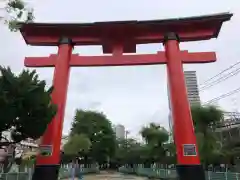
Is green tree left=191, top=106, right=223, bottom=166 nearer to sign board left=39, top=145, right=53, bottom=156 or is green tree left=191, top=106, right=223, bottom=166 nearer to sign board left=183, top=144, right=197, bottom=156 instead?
sign board left=183, top=144, right=197, bottom=156

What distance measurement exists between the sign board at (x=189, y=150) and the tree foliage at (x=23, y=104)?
5789 millimetres

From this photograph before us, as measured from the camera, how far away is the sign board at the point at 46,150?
Answer: 1177 centimetres

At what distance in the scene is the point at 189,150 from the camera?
11617 millimetres

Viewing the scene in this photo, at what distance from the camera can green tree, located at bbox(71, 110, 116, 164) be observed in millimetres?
45250

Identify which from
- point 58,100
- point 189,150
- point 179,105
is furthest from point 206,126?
point 58,100

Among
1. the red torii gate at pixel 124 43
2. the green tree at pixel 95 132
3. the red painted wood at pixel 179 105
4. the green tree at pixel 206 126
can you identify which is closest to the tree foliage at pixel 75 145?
the green tree at pixel 95 132

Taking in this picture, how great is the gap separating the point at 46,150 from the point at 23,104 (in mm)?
2720

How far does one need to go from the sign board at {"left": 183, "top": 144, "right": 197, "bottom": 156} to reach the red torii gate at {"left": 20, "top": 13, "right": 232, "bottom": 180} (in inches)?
35.5

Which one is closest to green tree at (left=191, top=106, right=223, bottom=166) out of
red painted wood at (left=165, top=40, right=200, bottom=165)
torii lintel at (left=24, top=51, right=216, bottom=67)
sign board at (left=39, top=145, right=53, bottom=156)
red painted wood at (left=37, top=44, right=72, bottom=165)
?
torii lintel at (left=24, top=51, right=216, bottom=67)

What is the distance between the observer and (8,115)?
9.76 meters

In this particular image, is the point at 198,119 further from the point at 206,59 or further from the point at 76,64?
the point at 76,64

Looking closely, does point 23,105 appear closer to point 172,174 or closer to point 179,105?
point 179,105

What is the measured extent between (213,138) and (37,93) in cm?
1139

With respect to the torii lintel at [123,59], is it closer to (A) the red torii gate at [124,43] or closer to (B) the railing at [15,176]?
(A) the red torii gate at [124,43]
